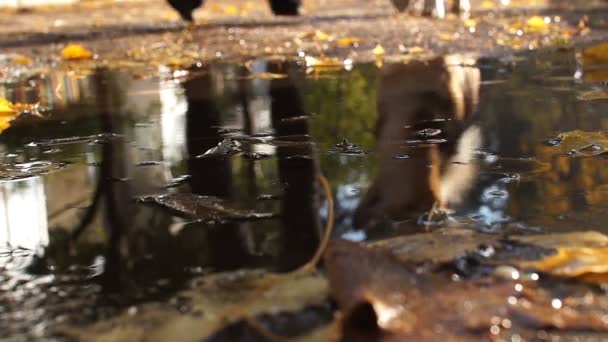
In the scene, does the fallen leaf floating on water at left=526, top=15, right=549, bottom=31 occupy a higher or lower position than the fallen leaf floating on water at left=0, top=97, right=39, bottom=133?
higher

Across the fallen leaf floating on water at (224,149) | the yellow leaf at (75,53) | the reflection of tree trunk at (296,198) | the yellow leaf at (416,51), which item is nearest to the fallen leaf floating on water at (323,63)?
the yellow leaf at (416,51)

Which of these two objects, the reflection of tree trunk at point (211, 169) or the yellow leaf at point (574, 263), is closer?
the yellow leaf at point (574, 263)

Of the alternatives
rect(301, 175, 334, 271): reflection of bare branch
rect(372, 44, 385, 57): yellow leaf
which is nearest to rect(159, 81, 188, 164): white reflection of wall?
rect(301, 175, 334, 271): reflection of bare branch

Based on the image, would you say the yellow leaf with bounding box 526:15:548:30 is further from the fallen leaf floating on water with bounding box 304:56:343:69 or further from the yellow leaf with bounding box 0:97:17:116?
the yellow leaf with bounding box 0:97:17:116

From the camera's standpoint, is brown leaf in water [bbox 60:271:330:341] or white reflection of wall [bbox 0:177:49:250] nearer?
brown leaf in water [bbox 60:271:330:341]

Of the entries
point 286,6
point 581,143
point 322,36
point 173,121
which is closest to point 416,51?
point 322,36

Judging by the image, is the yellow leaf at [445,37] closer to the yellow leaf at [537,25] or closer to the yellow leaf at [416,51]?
the yellow leaf at [416,51]
